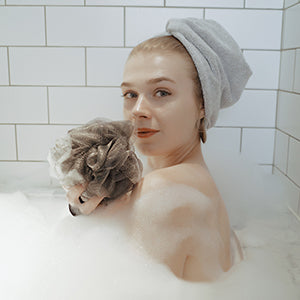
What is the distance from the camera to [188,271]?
0.86m

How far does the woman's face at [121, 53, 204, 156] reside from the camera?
91 cm

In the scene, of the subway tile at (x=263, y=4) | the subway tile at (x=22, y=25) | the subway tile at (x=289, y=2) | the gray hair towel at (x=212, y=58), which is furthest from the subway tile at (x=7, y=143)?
the subway tile at (x=289, y=2)

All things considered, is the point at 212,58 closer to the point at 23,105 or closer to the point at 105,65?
the point at 105,65

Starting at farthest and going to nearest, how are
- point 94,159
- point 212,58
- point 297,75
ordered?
point 297,75, point 212,58, point 94,159

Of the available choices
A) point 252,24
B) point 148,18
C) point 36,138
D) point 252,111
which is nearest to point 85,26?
point 148,18

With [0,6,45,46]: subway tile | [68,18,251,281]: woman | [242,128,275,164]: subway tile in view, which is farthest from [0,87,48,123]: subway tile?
[242,128,275,164]: subway tile

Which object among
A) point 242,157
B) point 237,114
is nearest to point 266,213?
point 242,157

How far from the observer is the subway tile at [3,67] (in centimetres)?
162

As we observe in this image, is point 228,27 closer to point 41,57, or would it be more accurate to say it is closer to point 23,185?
point 41,57

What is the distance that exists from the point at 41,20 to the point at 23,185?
772 millimetres

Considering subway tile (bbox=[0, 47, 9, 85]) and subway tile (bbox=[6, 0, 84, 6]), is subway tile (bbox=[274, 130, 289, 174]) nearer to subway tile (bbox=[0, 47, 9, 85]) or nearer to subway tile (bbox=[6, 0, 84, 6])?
subway tile (bbox=[6, 0, 84, 6])

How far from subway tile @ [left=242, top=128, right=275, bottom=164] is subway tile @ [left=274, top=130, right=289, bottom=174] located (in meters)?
0.03

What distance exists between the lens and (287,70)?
Answer: 4.78 feet

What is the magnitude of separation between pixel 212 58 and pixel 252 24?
2.30 feet
